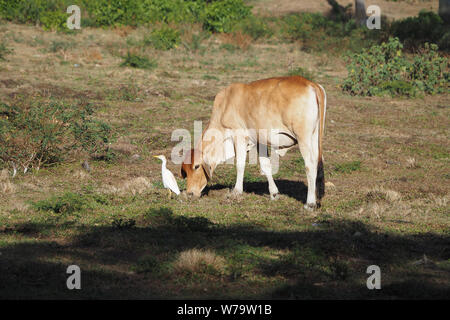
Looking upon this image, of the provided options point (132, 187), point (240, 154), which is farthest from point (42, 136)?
point (240, 154)

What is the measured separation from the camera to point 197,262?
6.12 metres

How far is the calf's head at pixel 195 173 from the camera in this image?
9.55 meters

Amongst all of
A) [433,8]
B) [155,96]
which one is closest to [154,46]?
[155,96]

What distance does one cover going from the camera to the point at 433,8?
1676 inches

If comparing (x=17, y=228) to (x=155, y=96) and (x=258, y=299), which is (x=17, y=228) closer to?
(x=258, y=299)

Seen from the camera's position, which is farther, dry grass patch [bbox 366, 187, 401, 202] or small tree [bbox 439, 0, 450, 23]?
small tree [bbox 439, 0, 450, 23]

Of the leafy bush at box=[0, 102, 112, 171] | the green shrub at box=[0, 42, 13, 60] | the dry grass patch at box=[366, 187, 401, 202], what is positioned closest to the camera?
the dry grass patch at box=[366, 187, 401, 202]

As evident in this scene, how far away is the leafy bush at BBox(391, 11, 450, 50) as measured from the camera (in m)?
26.9

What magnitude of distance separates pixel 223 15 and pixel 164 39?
275 inches

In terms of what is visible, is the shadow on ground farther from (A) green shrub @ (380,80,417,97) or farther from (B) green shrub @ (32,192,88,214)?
(A) green shrub @ (380,80,417,97)

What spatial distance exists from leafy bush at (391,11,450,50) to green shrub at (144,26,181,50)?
Result: 973 cm

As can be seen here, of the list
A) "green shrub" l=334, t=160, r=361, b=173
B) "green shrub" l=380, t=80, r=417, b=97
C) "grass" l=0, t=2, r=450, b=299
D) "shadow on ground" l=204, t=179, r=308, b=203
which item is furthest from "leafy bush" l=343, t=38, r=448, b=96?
"shadow on ground" l=204, t=179, r=308, b=203

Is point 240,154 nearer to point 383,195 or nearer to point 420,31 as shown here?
point 383,195

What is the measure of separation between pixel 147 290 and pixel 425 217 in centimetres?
444
